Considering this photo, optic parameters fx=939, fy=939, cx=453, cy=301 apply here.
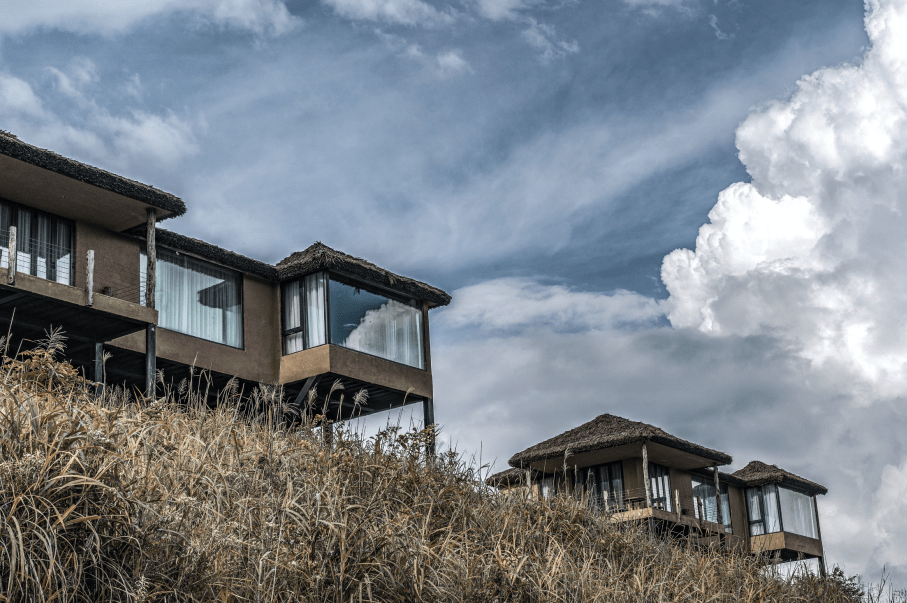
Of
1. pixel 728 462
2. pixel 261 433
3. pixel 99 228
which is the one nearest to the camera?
pixel 261 433

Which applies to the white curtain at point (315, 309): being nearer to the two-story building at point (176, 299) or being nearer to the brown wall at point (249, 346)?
the two-story building at point (176, 299)

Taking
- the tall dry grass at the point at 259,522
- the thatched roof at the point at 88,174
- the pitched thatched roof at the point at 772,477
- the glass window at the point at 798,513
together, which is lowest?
the tall dry grass at the point at 259,522

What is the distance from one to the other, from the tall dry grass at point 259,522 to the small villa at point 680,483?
1054 cm

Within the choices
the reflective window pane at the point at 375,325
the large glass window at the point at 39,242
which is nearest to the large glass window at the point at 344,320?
the reflective window pane at the point at 375,325

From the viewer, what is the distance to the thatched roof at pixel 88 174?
45.6ft

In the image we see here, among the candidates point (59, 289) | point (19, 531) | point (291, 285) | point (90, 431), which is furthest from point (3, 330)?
point (19, 531)

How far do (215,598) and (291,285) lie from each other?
46.0 feet

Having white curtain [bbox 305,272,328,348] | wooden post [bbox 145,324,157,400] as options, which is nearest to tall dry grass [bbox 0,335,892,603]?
wooden post [bbox 145,324,157,400]

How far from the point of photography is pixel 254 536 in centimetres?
659

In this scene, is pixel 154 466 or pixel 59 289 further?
pixel 59 289

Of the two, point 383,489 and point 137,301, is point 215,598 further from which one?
point 137,301

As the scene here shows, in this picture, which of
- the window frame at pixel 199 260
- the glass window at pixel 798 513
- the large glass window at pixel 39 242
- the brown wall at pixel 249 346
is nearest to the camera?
the large glass window at pixel 39 242

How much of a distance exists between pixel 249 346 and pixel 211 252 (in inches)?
79.2

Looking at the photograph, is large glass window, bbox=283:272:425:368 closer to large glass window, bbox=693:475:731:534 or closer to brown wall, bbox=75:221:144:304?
brown wall, bbox=75:221:144:304
